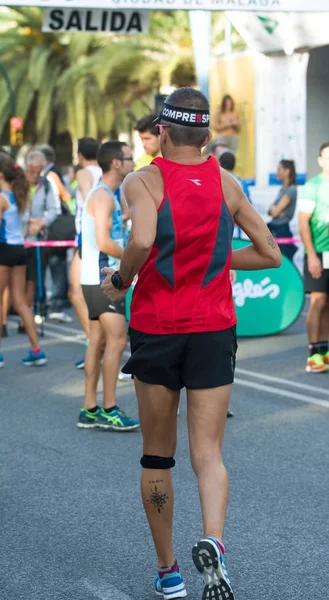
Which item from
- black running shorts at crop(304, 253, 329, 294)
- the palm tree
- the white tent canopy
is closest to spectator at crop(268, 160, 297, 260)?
the white tent canopy

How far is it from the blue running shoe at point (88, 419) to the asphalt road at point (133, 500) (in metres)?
0.07

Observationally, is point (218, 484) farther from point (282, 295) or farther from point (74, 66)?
point (74, 66)

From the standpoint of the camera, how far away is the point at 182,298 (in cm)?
420

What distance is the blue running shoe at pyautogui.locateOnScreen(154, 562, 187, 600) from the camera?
449cm

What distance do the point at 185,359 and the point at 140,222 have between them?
55 centimetres

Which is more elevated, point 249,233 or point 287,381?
point 249,233

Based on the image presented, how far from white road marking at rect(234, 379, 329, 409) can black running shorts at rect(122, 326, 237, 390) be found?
449 centimetres

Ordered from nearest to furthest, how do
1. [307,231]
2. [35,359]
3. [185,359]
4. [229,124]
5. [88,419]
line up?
[185,359] < [88,419] < [307,231] < [35,359] < [229,124]

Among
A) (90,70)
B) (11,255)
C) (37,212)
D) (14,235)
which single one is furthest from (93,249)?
(90,70)

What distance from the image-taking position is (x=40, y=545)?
209 inches

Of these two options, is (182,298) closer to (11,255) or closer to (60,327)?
(11,255)

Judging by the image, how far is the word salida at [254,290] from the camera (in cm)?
1293

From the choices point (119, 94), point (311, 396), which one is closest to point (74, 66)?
point (119, 94)

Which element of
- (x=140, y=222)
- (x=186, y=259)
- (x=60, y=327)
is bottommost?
(x=60, y=327)
